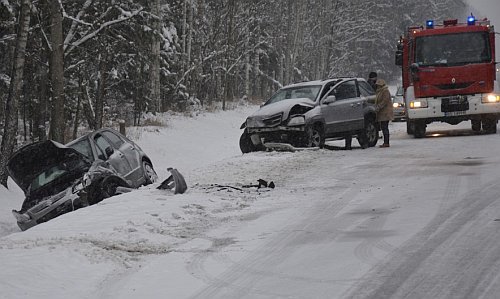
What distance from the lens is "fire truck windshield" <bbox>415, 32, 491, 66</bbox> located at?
728 inches

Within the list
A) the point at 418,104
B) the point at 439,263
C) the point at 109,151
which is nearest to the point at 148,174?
the point at 109,151

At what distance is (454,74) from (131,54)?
441 inches

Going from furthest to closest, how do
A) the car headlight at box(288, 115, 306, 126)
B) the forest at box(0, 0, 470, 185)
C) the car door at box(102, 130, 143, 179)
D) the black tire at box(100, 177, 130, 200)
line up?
the forest at box(0, 0, 470, 185) → the car headlight at box(288, 115, 306, 126) → the car door at box(102, 130, 143, 179) → the black tire at box(100, 177, 130, 200)

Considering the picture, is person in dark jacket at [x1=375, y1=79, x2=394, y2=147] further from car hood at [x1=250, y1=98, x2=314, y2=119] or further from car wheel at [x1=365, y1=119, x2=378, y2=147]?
car hood at [x1=250, y1=98, x2=314, y2=119]

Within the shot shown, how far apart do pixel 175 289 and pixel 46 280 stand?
3.75ft

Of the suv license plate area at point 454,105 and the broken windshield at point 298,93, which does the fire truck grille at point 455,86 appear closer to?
the suv license plate area at point 454,105

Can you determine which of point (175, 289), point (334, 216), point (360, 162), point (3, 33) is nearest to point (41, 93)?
point (3, 33)

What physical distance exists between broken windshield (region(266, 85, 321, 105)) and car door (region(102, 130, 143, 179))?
5065 millimetres

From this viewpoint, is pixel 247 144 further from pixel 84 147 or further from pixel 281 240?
pixel 281 240

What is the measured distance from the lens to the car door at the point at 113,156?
11891mm

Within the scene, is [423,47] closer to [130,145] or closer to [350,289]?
[130,145]

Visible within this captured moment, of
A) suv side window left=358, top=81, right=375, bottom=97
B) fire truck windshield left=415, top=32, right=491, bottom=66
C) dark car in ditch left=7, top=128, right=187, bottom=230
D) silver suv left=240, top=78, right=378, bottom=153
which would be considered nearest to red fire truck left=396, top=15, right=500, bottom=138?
fire truck windshield left=415, top=32, right=491, bottom=66

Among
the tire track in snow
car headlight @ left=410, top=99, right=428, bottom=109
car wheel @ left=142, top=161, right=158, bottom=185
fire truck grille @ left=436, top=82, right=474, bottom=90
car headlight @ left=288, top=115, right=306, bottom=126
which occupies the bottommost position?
the tire track in snow

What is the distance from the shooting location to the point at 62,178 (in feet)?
35.0
